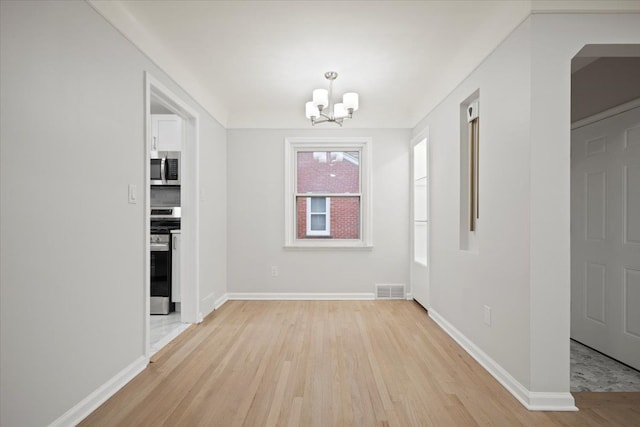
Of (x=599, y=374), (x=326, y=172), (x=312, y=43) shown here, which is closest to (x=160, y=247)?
(x=326, y=172)

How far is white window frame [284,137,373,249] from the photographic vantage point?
5.13m

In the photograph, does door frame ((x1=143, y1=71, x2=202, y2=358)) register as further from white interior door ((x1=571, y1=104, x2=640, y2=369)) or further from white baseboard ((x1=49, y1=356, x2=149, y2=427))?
white interior door ((x1=571, y1=104, x2=640, y2=369))

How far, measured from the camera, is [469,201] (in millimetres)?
3373

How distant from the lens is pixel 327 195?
529 cm

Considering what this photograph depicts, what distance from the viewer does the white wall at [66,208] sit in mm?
1646

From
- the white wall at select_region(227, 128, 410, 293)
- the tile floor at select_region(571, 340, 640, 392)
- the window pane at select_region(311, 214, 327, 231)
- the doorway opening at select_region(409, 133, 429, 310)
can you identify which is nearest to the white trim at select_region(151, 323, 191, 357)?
the white wall at select_region(227, 128, 410, 293)

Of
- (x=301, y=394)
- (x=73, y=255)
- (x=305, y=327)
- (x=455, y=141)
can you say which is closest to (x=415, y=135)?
(x=455, y=141)

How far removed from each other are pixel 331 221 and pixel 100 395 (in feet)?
11.6

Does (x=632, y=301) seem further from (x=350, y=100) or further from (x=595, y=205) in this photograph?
(x=350, y=100)

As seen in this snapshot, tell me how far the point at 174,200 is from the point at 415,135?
10.6 ft

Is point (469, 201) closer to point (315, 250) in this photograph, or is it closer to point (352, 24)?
point (352, 24)

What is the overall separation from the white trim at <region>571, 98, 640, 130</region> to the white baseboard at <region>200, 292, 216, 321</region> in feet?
13.3

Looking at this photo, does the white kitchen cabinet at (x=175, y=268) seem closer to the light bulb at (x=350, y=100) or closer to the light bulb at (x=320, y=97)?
the light bulb at (x=320, y=97)

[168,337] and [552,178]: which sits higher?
[552,178]
